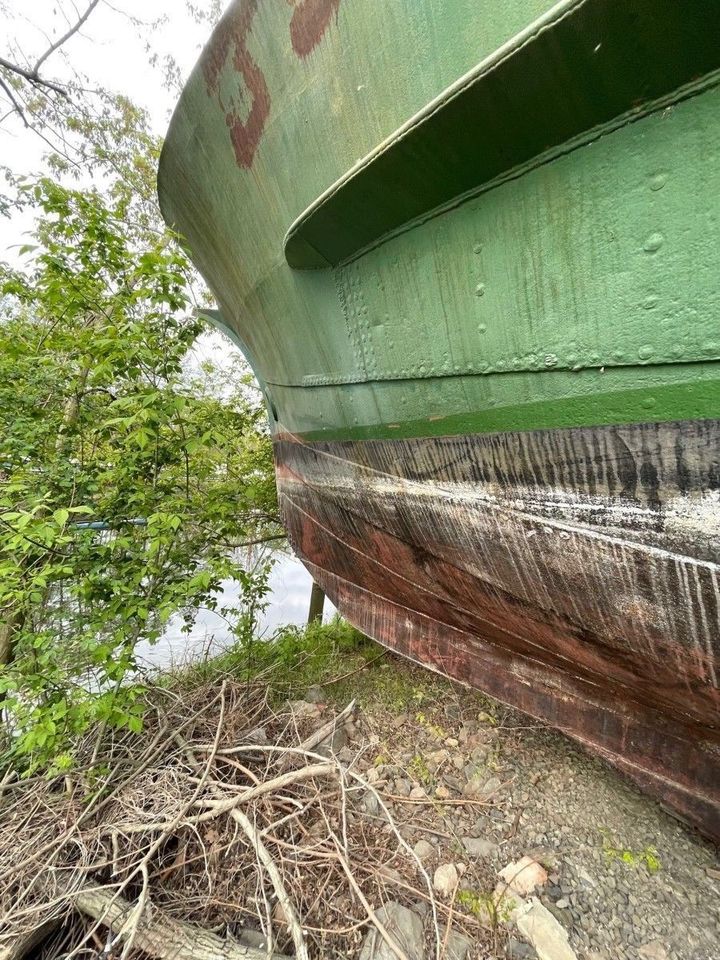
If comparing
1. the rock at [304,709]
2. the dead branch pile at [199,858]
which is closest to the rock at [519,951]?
the dead branch pile at [199,858]

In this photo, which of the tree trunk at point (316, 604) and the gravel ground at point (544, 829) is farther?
the tree trunk at point (316, 604)

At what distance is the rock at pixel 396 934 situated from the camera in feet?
5.44

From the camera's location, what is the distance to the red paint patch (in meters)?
1.30

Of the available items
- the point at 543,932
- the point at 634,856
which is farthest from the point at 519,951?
the point at 634,856

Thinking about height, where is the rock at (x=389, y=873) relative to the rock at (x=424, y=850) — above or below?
above

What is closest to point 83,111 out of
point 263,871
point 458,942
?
point 263,871

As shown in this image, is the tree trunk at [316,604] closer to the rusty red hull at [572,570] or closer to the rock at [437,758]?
the rock at [437,758]

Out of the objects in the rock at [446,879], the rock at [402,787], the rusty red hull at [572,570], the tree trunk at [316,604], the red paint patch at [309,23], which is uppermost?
the red paint patch at [309,23]

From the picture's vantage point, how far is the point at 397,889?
1887 millimetres

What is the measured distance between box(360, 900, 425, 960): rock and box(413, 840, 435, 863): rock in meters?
0.23

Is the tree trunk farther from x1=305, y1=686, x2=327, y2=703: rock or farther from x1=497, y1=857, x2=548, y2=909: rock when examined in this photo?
x1=497, y1=857, x2=548, y2=909: rock

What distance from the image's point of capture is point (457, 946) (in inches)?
65.2

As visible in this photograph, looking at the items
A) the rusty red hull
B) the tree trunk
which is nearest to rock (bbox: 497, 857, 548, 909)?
the rusty red hull

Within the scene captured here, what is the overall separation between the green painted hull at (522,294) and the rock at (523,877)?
59cm
